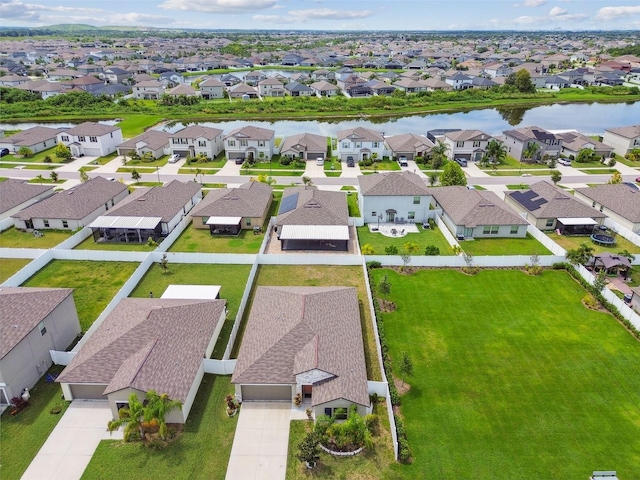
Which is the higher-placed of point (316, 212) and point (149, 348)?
point (316, 212)

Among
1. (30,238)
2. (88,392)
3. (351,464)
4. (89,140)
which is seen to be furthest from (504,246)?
(89,140)

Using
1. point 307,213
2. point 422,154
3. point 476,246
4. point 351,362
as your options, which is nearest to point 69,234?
point 307,213

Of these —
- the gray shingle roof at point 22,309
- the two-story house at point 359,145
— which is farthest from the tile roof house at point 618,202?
the gray shingle roof at point 22,309

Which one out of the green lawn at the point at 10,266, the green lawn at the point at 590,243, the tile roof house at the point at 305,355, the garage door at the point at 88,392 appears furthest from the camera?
the green lawn at the point at 590,243

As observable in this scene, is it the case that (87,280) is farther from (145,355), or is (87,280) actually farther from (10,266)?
(145,355)

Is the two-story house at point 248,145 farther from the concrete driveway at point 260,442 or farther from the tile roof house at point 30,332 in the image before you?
the concrete driveway at point 260,442
